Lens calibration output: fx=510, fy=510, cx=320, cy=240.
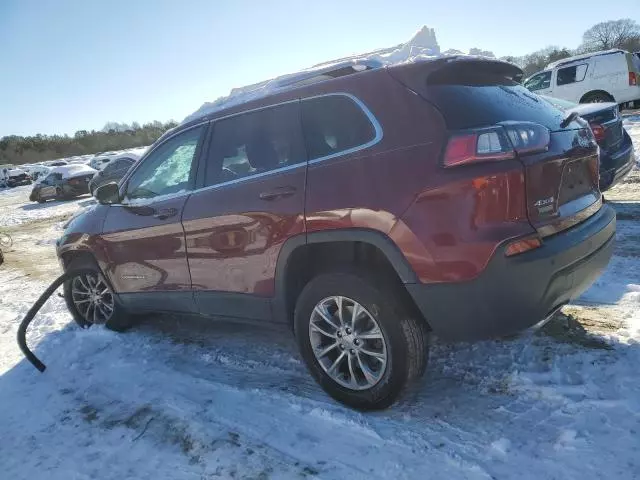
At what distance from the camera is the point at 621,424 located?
2.52 metres

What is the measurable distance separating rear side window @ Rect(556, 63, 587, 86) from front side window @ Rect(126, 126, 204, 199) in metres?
15.3

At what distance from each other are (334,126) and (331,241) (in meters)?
0.68

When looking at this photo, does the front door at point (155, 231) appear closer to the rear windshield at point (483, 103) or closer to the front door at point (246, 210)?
the front door at point (246, 210)

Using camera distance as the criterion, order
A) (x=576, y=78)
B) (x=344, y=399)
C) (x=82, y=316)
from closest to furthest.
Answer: (x=344, y=399) < (x=82, y=316) < (x=576, y=78)

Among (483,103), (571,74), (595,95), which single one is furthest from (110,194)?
Result: (595,95)

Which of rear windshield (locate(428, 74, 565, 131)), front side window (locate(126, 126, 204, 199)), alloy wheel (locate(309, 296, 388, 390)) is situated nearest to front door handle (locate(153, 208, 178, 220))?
front side window (locate(126, 126, 204, 199))

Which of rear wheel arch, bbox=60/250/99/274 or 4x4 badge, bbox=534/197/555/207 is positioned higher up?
4x4 badge, bbox=534/197/555/207

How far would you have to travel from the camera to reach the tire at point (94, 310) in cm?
471

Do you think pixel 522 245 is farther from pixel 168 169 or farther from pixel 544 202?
pixel 168 169

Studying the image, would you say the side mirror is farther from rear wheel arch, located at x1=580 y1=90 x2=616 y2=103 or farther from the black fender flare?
rear wheel arch, located at x1=580 y1=90 x2=616 y2=103

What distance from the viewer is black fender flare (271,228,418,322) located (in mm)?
2623

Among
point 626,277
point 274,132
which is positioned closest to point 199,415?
point 274,132

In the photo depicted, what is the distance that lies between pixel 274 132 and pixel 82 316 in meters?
3.11

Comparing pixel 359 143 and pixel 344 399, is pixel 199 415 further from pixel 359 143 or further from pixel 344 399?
pixel 359 143
